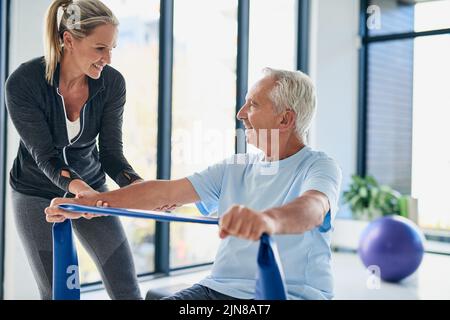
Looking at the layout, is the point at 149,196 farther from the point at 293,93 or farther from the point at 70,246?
the point at 293,93

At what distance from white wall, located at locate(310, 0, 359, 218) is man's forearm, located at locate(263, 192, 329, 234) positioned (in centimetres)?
299

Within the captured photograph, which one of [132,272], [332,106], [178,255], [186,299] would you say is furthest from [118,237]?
[332,106]

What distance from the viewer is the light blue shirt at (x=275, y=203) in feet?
4.32

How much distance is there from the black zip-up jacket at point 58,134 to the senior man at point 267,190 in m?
0.28

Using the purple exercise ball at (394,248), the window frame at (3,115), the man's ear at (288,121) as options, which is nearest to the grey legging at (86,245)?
the window frame at (3,115)

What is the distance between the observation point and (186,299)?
1.38m

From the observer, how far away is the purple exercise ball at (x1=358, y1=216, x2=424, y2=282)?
3100mm

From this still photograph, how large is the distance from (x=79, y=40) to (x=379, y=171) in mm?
3449

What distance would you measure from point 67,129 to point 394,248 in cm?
208

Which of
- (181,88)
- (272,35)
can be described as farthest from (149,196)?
(272,35)

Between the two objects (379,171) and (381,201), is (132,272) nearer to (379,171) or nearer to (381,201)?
Result: (381,201)

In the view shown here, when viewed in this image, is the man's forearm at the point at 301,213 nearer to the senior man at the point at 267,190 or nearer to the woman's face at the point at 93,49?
the senior man at the point at 267,190

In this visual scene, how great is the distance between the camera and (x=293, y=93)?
1.45 meters

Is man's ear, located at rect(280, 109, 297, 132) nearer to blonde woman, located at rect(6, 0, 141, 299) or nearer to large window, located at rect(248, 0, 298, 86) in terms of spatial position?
blonde woman, located at rect(6, 0, 141, 299)
